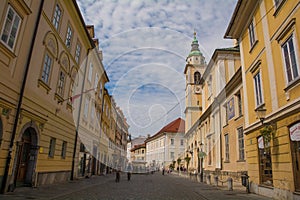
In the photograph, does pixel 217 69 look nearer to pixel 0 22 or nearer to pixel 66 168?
pixel 66 168

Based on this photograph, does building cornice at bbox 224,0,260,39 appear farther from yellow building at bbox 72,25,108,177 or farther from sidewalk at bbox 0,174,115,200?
sidewalk at bbox 0,174,115,200

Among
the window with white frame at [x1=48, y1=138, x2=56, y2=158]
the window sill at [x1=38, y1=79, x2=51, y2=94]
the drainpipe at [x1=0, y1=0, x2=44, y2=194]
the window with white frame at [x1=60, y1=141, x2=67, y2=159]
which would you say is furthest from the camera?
the window with white frame at [x1=60, y1=141, x2=67, y2=159]

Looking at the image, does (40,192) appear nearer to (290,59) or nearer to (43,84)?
(43,84)

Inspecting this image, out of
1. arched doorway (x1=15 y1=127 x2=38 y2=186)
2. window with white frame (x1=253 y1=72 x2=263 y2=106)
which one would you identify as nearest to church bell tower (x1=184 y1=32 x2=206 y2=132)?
window with white frame (x1=253 y1=72 x2=263 y2=106)

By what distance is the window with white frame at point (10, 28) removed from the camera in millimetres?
9273

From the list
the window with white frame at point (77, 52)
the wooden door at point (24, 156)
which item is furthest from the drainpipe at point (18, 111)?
the window with white frame at point (77, 52)

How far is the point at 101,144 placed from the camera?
99.0 ft

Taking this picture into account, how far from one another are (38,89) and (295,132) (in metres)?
11.8

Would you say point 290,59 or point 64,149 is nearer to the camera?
point 290,59

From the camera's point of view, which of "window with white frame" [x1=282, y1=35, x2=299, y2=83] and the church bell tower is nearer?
"window with white frame" [x1=282, y1=35, x2=299, y2=83]

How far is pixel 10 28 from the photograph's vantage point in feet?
31.4

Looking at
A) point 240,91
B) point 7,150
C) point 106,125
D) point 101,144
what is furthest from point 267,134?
point 106,125

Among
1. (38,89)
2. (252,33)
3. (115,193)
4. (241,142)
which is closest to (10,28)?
(38,89)

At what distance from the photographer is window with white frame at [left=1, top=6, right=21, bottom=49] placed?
9273mm
